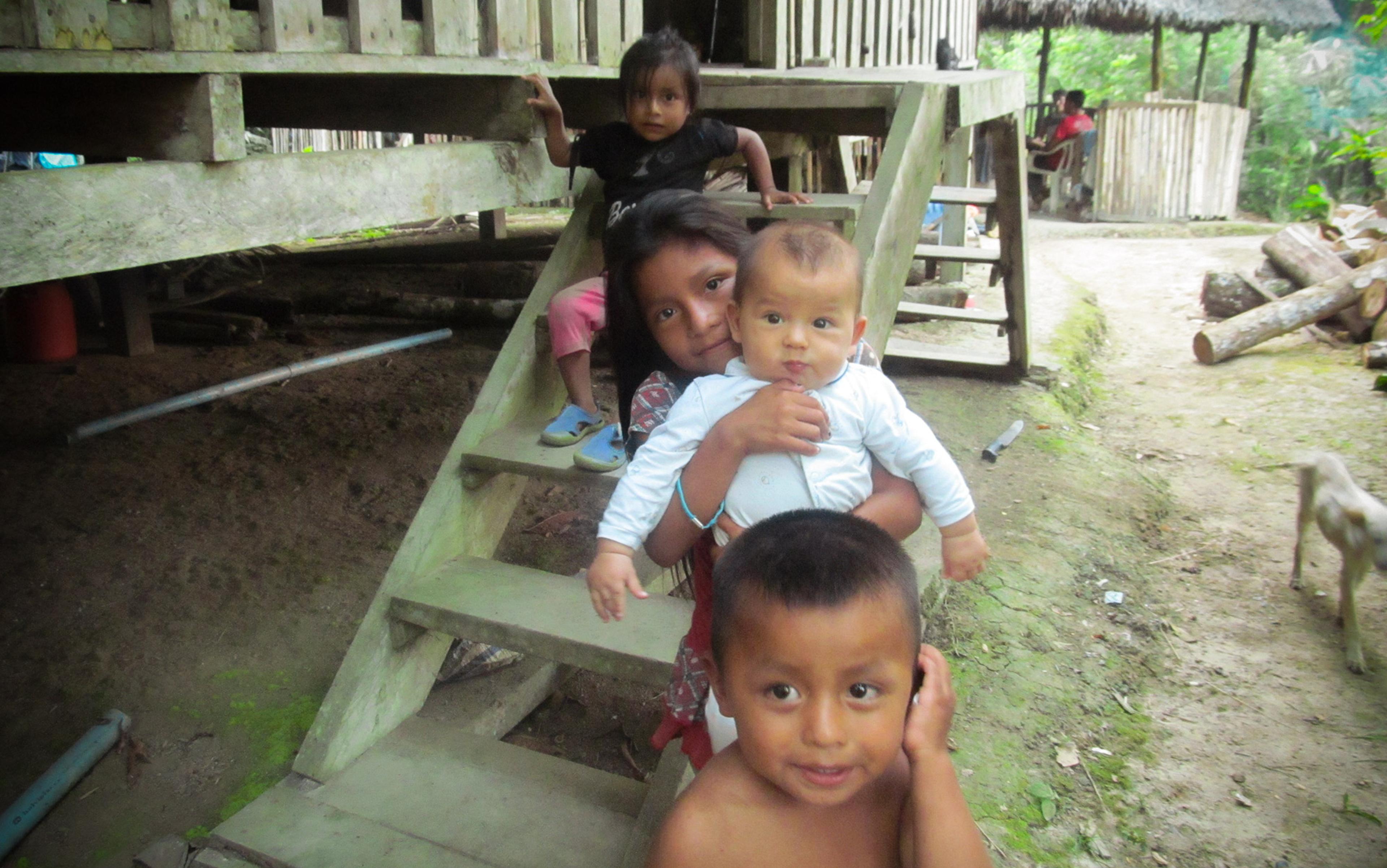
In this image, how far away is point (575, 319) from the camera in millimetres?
3123

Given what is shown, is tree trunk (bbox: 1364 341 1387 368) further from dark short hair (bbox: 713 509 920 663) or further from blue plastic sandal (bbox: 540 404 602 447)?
dark short hair (bbox: 713 509 920 663)

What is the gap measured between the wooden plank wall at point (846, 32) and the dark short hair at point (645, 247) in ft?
9.78

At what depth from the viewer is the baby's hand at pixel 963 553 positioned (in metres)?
1.69

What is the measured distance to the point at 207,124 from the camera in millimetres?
2471

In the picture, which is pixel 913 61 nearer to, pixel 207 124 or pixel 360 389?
pixel 360 389

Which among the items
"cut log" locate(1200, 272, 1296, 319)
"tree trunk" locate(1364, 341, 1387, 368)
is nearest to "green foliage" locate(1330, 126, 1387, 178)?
"cut log" locate(1200, 272, 1296, 319)

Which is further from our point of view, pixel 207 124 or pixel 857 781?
pixel 207 124

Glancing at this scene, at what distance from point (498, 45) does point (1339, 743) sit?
351 cm

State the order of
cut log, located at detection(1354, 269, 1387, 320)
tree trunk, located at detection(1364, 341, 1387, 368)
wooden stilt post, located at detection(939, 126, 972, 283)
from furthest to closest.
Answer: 1. wooden stilt post, located at detection(939, 126, 972, 283)
2. cut log, located at detection(1354, 269, 1387, 320)
3. tree trunk, located at detection(1364, 341, 1387, 368)

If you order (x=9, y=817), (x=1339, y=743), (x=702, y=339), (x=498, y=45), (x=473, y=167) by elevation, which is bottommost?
(x=1339, y=743)

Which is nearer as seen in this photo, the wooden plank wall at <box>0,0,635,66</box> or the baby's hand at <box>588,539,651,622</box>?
the baby's hand at <box>588,539,651,622</box>

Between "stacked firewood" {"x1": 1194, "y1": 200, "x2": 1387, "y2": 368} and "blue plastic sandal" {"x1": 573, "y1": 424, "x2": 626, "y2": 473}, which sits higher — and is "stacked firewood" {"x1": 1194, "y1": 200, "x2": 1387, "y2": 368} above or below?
below

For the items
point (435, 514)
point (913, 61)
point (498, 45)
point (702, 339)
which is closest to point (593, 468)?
point (435, 514)

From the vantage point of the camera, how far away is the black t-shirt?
3.32m
